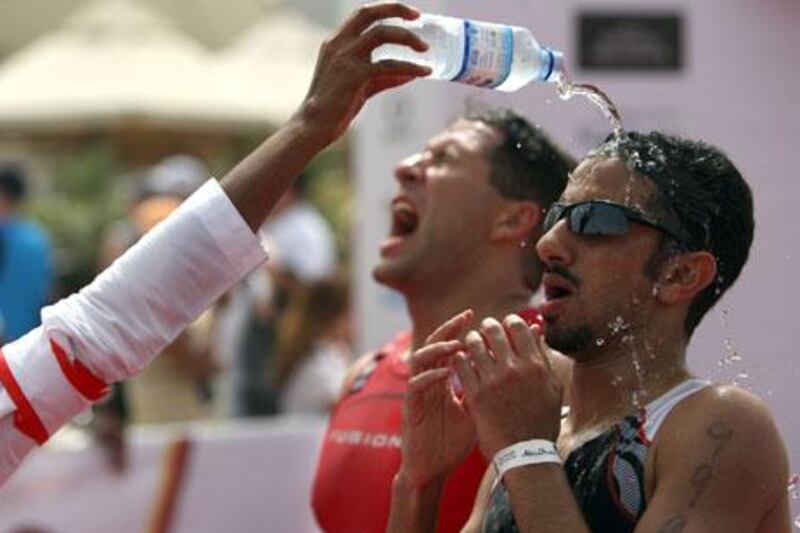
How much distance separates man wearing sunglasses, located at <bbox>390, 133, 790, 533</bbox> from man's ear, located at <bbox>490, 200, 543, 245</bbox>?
48.7 inches

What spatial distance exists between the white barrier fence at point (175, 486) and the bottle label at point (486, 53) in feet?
17.0

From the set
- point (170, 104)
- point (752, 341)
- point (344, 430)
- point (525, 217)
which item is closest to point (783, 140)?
point (525, 217)

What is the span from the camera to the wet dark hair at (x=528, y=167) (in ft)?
15.4

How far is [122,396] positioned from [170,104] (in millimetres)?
8140

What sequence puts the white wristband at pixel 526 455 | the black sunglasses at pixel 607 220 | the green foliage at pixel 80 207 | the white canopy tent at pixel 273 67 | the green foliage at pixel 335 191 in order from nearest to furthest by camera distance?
the white wristband at pixel 526 455, the black sunglasses at pixel 607 220, the white canopy tent at pixel 273 67, the green foliage at pixel 335 191, the green foliage at pixel 80 207

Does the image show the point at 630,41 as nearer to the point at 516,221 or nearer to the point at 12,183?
the point at 516,221

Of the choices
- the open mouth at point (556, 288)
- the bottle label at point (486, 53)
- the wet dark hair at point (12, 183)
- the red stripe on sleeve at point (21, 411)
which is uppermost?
the bottle label at point (486, 53)

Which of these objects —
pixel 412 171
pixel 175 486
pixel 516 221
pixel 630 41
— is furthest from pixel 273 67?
pixel 516 221

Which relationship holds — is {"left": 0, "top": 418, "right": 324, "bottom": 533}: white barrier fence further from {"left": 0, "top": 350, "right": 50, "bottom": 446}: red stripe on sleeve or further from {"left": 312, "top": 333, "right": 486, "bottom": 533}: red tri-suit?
{"left": 0, "top": 350, "right": 50, "bottom": 446}: red stripe on sleeve

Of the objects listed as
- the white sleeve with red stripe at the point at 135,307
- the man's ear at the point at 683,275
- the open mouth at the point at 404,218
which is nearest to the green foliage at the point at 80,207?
the open mouth at the point at 404,218

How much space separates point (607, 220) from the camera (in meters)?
3.18

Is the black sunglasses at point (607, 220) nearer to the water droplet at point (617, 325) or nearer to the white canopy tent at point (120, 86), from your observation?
the water droplet at point (617, 325)

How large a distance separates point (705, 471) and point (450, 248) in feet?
5.80

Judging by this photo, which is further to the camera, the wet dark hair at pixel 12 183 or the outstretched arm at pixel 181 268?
the wet dark hair at pixel 12 183
